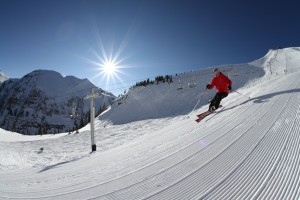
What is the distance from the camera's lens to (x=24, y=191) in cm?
439

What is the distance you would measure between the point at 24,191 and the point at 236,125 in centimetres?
528

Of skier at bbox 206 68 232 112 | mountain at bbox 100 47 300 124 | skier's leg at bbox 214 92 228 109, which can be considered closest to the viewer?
skier at bbox 206 68 232 112

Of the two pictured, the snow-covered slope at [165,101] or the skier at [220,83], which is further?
the snow-covered slope at [165,101]

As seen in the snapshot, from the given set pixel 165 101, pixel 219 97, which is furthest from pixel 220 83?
pixel 165 101

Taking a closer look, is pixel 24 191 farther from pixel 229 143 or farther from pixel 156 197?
pixel 229 143

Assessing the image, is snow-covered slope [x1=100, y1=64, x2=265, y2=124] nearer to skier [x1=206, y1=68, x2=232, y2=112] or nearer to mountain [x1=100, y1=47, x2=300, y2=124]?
mountain [x1=100, y1=47, x2=300, y2=124]

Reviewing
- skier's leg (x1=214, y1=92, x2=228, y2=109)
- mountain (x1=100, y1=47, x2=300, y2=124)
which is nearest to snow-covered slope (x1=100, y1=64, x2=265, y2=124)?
mountain (x1=100, y1=47, x2=300, y2=124)

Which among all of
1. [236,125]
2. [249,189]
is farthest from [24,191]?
[236,125]

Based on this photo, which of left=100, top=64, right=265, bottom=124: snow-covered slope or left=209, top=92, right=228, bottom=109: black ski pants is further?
left=100, top=64, right=265, bottom=124: snow-covered slope

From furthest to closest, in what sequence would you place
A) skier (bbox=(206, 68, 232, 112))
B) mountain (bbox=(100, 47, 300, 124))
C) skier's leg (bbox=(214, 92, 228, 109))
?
mountain (bbox=(100, 47, 300, 124))
skier's leg (bbox=(214, 92, 228, 109))
skier (bbox=(206, 68, 232, 112))

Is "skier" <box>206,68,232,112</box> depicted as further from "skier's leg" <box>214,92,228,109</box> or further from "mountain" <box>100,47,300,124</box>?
"mountain" <box>100,47,300,124</box>

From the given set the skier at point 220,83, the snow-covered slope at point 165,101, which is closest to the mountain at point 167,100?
the snow-covered slope at point 165,101

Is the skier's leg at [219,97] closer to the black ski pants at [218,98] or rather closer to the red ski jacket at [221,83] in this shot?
the black ski pants at [218,98]

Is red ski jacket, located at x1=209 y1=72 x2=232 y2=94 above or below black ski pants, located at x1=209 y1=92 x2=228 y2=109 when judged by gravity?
above
